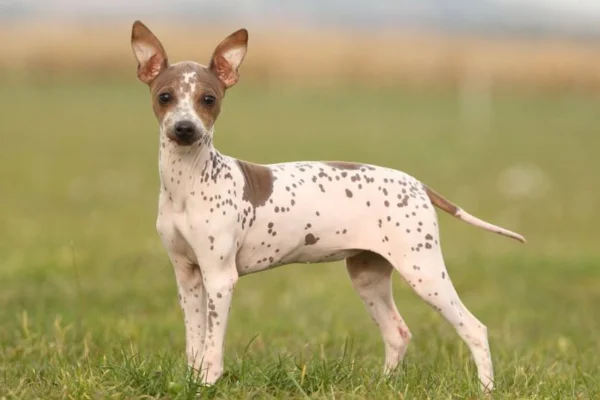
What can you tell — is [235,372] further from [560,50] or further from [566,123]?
[560,50]

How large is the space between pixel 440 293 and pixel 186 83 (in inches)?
70.1

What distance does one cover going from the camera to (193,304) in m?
6.06

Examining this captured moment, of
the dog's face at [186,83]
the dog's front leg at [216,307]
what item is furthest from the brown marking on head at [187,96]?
the dog's front leg at [216,307]

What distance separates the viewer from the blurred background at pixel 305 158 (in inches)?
422

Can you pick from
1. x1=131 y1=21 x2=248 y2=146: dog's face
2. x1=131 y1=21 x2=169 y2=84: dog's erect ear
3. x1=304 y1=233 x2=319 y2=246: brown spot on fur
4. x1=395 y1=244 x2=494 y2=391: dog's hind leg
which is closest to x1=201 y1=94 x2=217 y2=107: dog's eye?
x1=131 y1=21 x2=248 y2=146: dog's face

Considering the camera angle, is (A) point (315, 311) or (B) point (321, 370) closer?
(B) point (321, 370)

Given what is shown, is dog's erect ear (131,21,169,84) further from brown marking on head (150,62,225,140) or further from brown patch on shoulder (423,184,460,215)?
brown patch on shoulder (423,184,460,215)

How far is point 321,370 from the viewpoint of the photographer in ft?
19.7

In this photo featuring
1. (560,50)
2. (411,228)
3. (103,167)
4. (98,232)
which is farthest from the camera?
(560,50)

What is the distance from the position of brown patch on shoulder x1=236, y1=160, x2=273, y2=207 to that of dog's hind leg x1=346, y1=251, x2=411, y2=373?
82cm

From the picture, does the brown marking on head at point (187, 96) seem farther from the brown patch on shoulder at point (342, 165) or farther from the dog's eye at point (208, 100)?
the brown patch on shoulder at point (342, 165)

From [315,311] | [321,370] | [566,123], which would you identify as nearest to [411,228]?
[321,370]

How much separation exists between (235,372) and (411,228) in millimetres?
1225

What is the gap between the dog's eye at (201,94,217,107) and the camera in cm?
565
